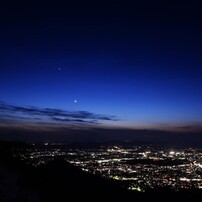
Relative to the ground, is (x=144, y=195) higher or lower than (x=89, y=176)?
lower

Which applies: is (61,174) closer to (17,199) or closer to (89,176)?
(89,176)

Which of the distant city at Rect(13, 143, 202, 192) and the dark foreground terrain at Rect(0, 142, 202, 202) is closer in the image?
the dark foreground terrain at Rect(0, 142, 202, 202)

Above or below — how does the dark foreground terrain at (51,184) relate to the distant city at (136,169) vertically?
above

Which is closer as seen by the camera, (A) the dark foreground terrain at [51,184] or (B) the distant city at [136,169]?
(A) the dark foreground terrain at [51,184]

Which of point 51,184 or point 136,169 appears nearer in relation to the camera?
point 51,184

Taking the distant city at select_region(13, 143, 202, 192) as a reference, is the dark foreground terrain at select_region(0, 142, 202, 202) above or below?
above

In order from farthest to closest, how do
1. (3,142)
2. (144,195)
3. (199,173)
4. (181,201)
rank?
(199,173) < (181,201) < (144,195) < (3,142)

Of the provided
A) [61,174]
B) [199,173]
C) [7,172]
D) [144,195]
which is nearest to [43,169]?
[61,174]

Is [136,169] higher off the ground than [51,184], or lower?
lower
